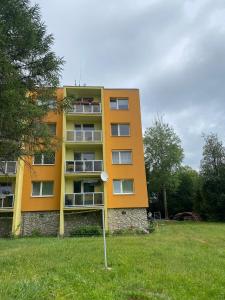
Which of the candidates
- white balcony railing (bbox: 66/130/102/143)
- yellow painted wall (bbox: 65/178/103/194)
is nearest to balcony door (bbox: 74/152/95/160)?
white balcony railing (bbox: 66/130/102/143)

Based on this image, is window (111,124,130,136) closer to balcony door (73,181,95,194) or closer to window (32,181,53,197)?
balcony door (73,181,95,194)

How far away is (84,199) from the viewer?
27.3m

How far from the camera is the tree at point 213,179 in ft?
128

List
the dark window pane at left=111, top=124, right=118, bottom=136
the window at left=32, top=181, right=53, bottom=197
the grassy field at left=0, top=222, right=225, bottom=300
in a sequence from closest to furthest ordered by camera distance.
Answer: the grassy field at left=0, top=222, right=225, bottom=300
the window at left=32, top=181, right=53, bottom=197
the dark window pane at left=111, top=124, right=118, bottom=136

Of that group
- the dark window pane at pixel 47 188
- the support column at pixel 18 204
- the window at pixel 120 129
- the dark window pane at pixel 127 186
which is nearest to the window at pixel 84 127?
the window at pixel 120 129

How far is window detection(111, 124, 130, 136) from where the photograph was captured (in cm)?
3053

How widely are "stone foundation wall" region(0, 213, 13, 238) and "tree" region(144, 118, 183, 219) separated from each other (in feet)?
89.2

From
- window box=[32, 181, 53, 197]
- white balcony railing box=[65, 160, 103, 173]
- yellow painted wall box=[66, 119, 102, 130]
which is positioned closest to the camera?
white balcony railing box=[65, 160, 103, 173]

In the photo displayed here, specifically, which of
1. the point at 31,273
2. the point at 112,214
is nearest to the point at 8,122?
the point at 31,273

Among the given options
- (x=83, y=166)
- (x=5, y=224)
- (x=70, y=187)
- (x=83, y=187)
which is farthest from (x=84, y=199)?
(x=5, y=224)

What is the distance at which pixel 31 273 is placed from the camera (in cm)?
942

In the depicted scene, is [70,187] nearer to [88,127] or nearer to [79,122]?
[88,127]

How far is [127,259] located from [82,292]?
444 cm

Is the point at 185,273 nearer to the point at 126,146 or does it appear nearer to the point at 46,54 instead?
the point at 46,54
